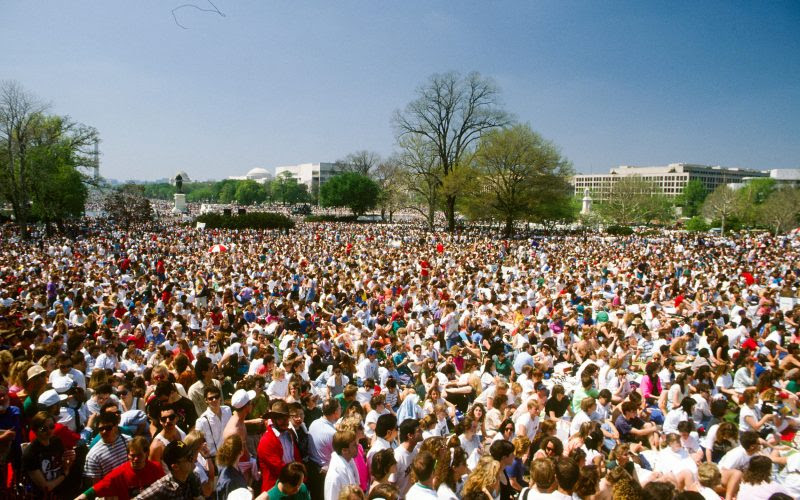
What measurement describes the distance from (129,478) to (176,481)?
0.36 meters

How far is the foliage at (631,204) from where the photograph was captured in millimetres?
60531

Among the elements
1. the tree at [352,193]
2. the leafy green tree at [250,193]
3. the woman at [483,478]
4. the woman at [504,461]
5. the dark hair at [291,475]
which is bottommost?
the woman at [504,461]

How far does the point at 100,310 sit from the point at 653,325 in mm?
13798

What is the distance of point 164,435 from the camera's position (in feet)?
13.1

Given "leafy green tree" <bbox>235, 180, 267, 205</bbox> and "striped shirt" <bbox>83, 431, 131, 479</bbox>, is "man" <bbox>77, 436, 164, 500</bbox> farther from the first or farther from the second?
"leafy green tree" <bbox>235, 180, 267, 205</bbox>

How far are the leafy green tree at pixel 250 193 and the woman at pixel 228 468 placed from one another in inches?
5042

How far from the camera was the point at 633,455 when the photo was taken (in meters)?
4.97

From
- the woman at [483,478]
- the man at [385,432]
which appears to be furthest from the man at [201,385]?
the woman at [483,478]

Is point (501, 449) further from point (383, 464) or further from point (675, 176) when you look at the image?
point (675, 176)

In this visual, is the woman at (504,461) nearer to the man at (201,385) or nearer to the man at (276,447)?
the man at (276,447)

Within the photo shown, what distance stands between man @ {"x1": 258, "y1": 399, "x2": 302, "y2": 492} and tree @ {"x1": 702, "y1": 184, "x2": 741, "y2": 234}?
203 ft

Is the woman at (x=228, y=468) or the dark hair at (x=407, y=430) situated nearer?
the woman at (x=228, y=468)

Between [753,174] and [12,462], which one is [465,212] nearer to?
[12,462]

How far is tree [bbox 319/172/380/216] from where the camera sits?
68.2 meters
